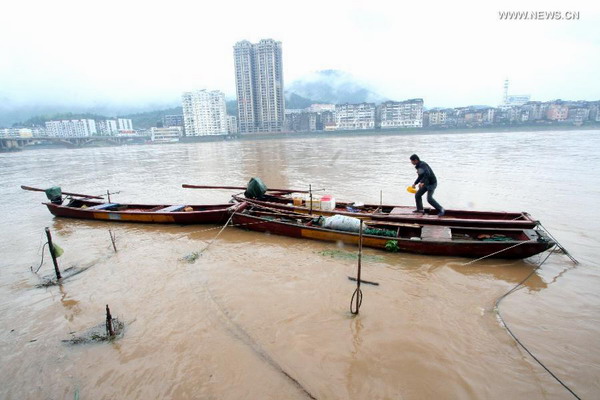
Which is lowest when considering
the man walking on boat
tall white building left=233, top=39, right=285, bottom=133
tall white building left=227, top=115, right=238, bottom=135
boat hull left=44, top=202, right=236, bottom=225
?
boat hull left=44, top=202, right=236, bottom=225

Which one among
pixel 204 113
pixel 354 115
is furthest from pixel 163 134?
pixel 354 115

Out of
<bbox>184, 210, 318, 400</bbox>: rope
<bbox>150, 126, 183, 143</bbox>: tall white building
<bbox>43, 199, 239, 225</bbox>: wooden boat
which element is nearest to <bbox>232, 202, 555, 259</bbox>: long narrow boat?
<bbox>43, 199, 239, 225</bbox>: wooden boat

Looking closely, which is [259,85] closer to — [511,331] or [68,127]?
[68,127]

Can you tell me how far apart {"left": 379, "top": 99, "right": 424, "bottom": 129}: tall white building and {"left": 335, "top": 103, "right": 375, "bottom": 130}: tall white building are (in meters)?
5.76

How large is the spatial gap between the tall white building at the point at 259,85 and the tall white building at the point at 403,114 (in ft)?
141

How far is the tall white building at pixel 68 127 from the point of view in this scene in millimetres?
181500

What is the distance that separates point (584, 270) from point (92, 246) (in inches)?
519

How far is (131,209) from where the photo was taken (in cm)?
1283

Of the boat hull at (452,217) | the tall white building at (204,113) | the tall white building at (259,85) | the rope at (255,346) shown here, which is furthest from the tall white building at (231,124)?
Answer: the rope at (255,346)

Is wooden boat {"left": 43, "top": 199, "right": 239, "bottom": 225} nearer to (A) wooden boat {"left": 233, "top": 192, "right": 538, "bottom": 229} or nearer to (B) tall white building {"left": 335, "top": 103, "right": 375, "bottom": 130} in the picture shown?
(A) wooden boat {"left": 233, "top": 192, "right": 538, "bottom": 229}

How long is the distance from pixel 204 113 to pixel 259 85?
89.9 ft

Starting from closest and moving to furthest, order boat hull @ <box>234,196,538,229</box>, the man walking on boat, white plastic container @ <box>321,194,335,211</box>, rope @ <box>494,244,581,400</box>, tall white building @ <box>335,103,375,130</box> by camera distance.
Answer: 1. rope @ <box>494,244,581,400</box>
2. boat hull @ <box>234,196,538,229</box>
3. the man walking on boat
4. white plastic container @ <box>321,194,335,211</box>
5. tall white building @ <box>335,103,375,130</box>

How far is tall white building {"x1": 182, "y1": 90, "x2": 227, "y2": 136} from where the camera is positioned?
Result: 137875 millimetres

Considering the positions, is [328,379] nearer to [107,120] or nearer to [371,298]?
[371,298]
